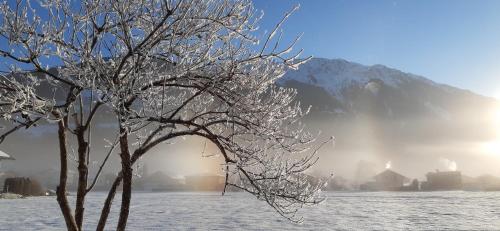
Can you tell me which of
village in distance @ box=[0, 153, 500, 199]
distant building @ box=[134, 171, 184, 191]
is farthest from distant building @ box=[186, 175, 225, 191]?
distant building @ box=[134, 171, 184, 191]

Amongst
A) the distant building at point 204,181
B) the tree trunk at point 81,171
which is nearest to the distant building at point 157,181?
the distant building at point 204,181

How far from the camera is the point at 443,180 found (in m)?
78.9

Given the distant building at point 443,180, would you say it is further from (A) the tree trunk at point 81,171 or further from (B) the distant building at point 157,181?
(A) the tree trunk at point 81,171

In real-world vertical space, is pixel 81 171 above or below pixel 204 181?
below

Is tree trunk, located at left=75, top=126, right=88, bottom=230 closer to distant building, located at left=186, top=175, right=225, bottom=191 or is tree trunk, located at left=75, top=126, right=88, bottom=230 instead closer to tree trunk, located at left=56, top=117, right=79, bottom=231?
tree trunk, located at left=56, top=117, right=79, bottom=231

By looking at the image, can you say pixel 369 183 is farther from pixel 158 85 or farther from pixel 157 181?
pixel 158 85

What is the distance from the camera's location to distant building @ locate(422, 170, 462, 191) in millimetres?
77025

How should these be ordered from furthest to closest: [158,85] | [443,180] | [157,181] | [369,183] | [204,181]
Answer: [157,181]
[369,183]
[204,181]
[443,180]
[158,85]

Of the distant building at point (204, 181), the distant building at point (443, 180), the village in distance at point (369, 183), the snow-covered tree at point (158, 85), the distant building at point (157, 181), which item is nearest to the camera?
the snow-covered tree at point (158, 85)

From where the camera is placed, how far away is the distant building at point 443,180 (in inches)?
3032

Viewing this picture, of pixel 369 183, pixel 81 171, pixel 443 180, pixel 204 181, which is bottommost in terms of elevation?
pixel 81 171

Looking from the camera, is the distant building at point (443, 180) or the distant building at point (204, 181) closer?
the distant building at point (443, 180)

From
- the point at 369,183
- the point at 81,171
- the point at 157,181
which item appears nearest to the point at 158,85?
the point at 81,171

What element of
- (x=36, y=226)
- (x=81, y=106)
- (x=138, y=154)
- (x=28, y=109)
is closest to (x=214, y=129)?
(x=138, y=154)
